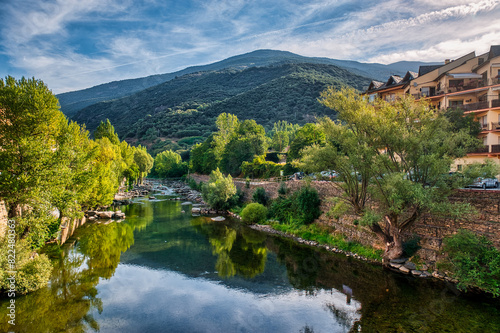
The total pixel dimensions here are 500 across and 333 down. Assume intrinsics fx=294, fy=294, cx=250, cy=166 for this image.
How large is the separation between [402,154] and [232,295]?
45.0 ft

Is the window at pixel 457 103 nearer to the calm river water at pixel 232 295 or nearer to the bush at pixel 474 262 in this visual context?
the bush at pixel 474 262

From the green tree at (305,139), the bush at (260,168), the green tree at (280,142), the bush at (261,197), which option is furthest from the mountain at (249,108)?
the bush at (261,197)

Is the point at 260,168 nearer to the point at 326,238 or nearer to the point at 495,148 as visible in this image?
→ the point at 326,238

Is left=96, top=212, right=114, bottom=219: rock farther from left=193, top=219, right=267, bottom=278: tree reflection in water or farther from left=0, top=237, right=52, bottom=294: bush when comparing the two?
left=0, top=237, right=52, bottom=294: bush

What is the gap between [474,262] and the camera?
50.0 ft

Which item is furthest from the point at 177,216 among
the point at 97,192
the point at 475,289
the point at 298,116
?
the point at 298,116

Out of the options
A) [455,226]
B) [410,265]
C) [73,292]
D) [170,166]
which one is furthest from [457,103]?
[170,166]

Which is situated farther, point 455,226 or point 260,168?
point 260,168

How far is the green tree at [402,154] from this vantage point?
16.9m

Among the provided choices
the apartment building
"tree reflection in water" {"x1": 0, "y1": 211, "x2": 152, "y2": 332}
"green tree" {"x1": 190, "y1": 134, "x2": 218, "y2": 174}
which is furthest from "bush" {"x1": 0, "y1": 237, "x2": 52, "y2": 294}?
"green tree" {"x1": 190, "y1": 134, "x2": 218, "y2": 174}

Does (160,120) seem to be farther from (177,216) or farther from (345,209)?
(345,209)

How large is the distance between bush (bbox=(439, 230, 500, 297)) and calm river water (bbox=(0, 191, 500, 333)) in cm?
99

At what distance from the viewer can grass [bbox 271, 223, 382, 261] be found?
21547mm

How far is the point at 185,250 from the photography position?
24.2m
